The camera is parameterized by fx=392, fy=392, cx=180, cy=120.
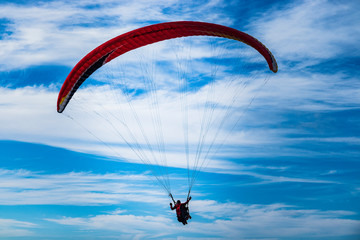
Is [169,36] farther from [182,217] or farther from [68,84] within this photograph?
[182,217]

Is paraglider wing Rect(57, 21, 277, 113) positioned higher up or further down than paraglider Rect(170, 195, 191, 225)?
higher up

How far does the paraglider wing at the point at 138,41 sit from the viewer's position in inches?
746

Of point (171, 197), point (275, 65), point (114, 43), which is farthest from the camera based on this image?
point (275, 65)

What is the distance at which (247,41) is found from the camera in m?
20.4

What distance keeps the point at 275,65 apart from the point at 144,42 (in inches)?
310

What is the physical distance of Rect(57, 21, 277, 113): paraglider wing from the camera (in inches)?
746

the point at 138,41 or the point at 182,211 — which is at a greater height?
the point at 138,41

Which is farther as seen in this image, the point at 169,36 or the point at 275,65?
the point at 275,65

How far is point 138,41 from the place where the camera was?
1948 centimetres

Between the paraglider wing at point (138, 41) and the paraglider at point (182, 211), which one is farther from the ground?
the paraglider wing at point (138, 41)

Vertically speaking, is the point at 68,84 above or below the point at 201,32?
below

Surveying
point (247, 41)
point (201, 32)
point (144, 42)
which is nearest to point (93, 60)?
point (144, 42)

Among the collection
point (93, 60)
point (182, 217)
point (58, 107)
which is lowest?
point (182, 217)

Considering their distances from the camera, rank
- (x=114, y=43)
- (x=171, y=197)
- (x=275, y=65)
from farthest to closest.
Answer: (x=275, y=65) → (x=171, y=197) → (x=114, y=43)
